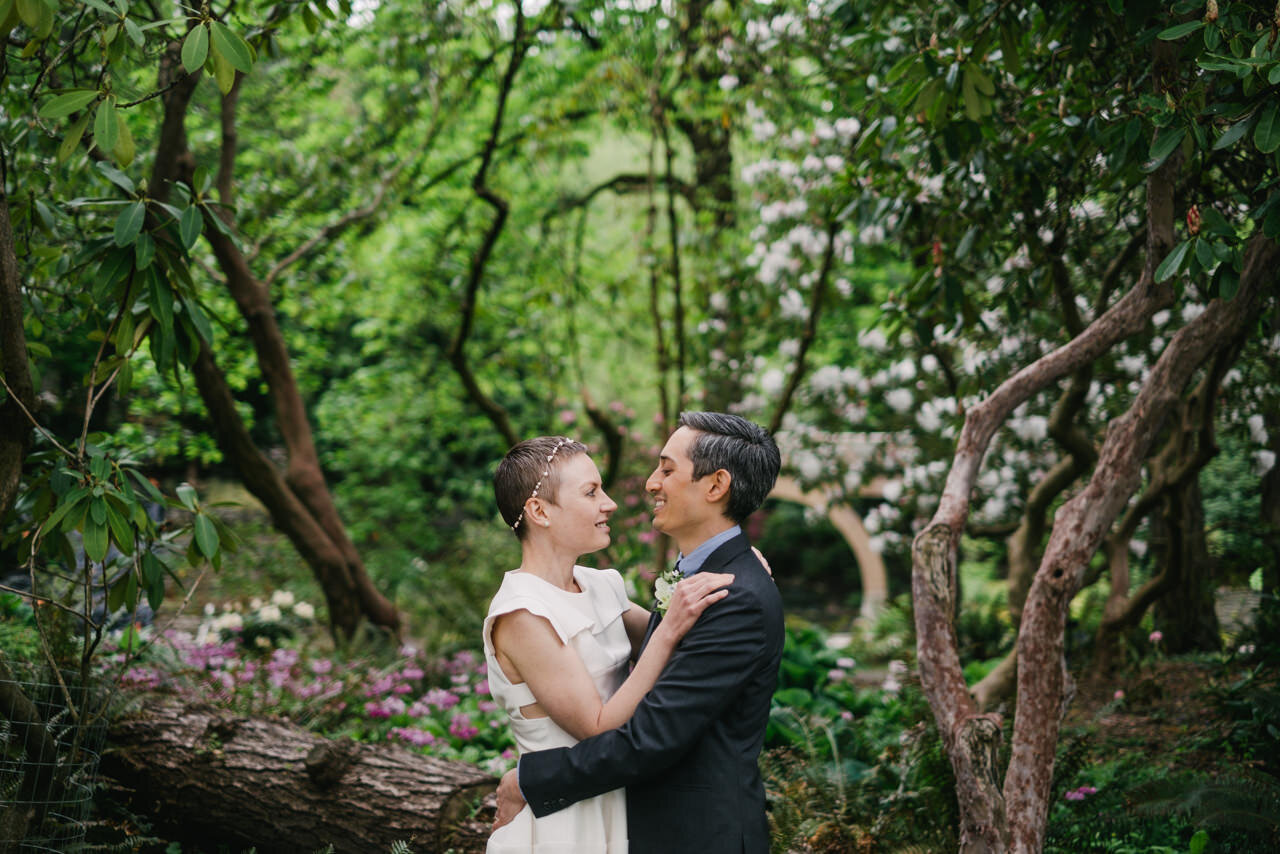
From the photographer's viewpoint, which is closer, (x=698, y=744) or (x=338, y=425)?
(x=698, y=744)

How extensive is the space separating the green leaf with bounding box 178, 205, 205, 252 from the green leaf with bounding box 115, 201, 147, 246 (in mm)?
103

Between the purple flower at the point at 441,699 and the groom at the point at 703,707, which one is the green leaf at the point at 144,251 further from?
the purple flower at the point at 441,699

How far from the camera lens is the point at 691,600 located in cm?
192

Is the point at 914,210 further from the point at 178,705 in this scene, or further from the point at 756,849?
the point at 178,705

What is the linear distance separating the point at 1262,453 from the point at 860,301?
24.7 ft

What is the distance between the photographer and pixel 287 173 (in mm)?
7145

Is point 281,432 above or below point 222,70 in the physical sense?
above

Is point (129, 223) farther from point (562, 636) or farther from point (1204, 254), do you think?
point (1204, 254)

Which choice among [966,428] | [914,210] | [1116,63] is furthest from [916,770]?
[1116,63]

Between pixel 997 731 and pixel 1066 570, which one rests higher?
pixel 1066 570

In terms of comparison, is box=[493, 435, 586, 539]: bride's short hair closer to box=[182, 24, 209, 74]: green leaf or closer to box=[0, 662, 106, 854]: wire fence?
box=[182, 24, 209, 74]: green leaf

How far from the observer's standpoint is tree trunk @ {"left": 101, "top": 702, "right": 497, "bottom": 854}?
131 inches

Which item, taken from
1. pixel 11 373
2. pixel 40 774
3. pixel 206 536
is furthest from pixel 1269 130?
pixel 40 774

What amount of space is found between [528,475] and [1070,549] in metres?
1.72
